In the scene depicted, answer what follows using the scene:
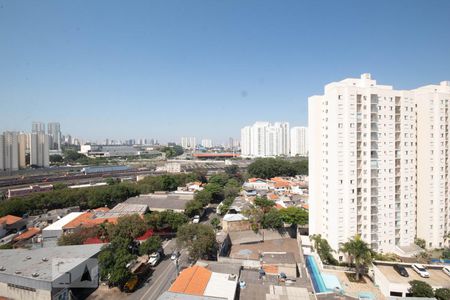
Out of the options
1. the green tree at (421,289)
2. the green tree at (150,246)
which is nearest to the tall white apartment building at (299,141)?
the green tree at (150,246)

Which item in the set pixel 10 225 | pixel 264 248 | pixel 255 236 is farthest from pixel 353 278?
pixel 10 225

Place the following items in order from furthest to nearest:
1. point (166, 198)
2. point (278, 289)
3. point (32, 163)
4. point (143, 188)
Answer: point (32, 163) < point (143, 188) < point (166, 198) < point (278, 289)

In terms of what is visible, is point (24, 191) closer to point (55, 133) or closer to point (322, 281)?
point (322, 281)

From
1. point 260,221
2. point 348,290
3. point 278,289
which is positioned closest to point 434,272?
point 348,290

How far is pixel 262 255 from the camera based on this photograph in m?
12.8

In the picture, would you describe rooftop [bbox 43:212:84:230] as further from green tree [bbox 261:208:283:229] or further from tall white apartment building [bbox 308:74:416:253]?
tall white apartment building [bbox 308:74:416:253]

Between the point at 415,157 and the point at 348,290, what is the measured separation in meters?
8.08

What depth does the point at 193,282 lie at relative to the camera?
8680 millimetres

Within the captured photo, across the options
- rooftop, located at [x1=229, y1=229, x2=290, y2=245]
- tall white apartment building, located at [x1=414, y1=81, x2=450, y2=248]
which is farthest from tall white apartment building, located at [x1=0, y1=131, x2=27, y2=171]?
tall white apartment building, located at [x1=414, y1=81, x2=450, y2=248]

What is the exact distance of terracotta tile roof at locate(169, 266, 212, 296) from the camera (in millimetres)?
8206

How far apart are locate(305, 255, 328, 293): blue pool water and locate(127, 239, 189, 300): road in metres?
5.89

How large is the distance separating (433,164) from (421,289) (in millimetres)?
7340

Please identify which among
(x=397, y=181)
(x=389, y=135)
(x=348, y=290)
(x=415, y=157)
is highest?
(x=389, y=135)

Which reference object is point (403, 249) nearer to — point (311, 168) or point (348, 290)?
point (348, 290)
